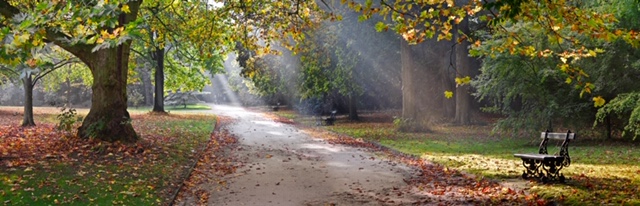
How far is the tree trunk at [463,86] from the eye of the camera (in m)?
26.6

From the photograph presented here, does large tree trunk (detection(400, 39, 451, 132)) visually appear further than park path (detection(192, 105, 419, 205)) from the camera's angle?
Yes

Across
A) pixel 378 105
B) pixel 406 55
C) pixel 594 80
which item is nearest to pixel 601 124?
pixel 594 80

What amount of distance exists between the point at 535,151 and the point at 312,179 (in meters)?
8.22

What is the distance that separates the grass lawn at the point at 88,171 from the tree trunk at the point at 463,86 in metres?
15.4

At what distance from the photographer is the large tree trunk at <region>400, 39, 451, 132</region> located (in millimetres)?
24266

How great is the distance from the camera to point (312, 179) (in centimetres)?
1100

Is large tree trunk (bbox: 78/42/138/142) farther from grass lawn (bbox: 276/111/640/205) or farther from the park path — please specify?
grass lawn (bbox: 276/111/640/205)

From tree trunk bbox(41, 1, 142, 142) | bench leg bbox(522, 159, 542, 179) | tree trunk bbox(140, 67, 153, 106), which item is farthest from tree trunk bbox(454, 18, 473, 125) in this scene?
tree trunk bbox(140, 67, 153, 106)

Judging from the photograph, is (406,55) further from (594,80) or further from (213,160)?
(213,160)

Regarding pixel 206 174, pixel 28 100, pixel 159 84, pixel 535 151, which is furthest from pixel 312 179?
pixel 159 84

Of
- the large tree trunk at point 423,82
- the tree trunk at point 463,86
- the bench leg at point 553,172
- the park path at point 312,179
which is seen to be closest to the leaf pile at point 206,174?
the park path at point 312,179

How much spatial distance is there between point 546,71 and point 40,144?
13825 millimetres

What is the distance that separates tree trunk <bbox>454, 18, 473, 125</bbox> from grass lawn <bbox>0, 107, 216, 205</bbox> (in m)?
15.4

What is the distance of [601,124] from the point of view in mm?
18062
